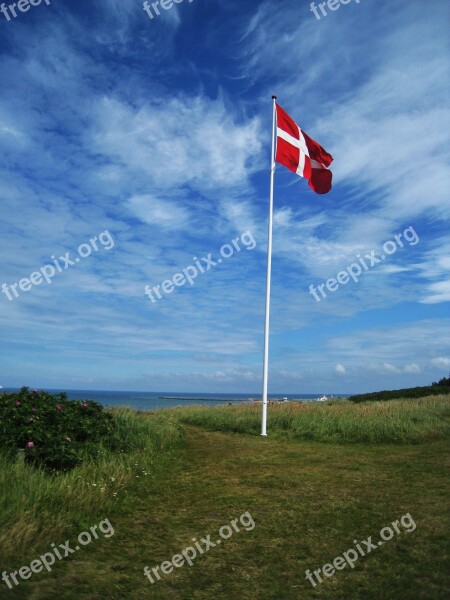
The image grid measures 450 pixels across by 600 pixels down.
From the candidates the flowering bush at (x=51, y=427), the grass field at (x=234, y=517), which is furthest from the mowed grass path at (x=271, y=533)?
the flowering bush at (x=51, y=427)

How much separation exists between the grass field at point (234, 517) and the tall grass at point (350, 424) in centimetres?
167

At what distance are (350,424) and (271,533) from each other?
8074 mm

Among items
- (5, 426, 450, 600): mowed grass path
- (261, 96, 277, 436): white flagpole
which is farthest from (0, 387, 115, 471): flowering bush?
(261, 96, 277, 436): white flagpole

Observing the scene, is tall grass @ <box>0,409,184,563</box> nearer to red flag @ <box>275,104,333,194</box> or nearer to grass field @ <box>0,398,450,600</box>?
grass field @ <box>0,398,450,600</box>

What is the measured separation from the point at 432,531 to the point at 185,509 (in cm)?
297

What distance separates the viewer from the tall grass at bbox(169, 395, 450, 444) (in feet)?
40.4

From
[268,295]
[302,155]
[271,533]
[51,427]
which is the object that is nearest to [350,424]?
[268,295]

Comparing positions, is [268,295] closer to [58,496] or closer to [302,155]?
[302,155]

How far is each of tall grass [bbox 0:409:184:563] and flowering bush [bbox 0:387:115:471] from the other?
0.33m

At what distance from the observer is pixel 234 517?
596 cm

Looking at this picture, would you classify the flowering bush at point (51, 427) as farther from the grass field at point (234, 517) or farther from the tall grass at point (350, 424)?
the tall grass at point (350, 424)

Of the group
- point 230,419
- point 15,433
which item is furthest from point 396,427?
point 15,433

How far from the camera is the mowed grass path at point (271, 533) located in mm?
4070

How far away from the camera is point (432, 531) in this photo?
17.1 feet
